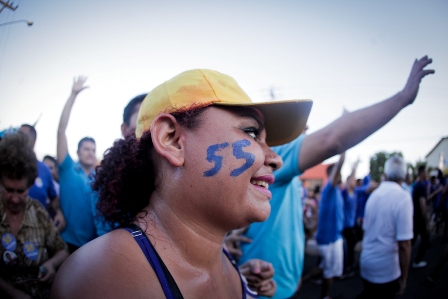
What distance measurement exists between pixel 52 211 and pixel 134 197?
132 inches

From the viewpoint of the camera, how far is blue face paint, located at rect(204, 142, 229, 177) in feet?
3.53

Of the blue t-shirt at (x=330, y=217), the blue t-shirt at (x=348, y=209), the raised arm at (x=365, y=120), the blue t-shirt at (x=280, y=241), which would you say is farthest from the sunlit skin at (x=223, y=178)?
the blue t-shirt at (x=348, y=209)

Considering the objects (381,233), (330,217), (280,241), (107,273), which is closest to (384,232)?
(381,233)

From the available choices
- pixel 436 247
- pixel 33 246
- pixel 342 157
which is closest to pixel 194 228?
pixel 33 246

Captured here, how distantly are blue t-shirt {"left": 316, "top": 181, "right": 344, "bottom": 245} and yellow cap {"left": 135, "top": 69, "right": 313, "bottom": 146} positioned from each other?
3900mm

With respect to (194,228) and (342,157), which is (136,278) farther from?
(342,157)

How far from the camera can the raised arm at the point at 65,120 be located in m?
2.63

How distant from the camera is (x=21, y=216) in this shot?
2150 mm

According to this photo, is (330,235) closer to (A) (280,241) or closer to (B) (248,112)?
(A) (280,241)

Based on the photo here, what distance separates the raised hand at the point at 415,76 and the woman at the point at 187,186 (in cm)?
100

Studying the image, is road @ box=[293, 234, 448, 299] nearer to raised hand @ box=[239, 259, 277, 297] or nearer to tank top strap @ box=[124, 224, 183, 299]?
raised hand @ box=[239, 259, 277, 297]

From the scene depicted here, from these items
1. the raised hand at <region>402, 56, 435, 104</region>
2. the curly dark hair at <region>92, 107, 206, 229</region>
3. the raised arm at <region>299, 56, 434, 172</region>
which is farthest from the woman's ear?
the raised hand at <region>402, 56, 435, 104</region>

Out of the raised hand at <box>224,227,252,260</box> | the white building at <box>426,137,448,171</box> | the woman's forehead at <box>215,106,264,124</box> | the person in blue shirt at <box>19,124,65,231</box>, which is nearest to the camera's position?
the woman's forehead at <box>215,106,264,124</box>

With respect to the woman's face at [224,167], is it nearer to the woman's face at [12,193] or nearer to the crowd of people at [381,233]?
the woman's face at [12,193]
